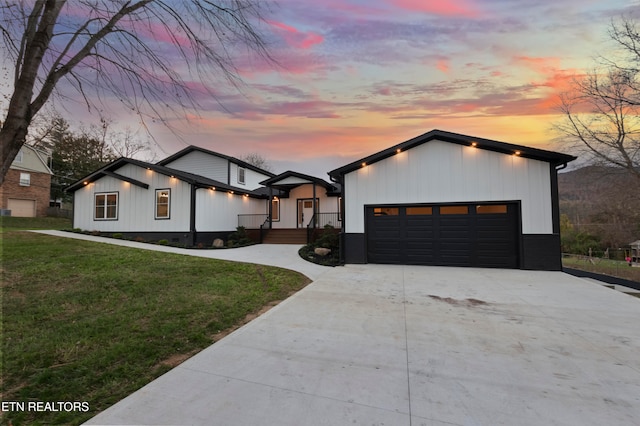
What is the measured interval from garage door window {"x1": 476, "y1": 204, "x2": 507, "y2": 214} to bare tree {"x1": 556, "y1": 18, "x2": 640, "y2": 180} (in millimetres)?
11295

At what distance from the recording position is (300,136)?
12.6 metres

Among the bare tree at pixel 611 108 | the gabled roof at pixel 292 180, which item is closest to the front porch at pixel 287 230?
the gabled roof at pixel 292 180

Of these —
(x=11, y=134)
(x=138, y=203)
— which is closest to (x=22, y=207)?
(x=138, y=203)

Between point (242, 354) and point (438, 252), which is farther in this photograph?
point (438, 252)

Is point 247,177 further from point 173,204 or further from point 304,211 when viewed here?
point 173,204

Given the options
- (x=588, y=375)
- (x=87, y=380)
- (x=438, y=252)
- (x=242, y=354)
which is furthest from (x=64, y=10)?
(x=438, y=252)

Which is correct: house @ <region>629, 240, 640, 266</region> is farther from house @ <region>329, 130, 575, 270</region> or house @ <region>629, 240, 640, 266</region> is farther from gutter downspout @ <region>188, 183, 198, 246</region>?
gutter downspout @ <region>188, 183, 198, 246</region>

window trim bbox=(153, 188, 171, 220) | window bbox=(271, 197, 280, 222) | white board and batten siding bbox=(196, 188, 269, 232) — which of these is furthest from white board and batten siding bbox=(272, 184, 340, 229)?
window trim bbox=(153, 188, 171, 220)

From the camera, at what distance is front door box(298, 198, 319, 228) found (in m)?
18.6

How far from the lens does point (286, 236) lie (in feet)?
53.5

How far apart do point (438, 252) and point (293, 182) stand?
9503mm

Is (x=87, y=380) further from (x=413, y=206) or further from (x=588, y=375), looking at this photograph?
(x=413, y=206)

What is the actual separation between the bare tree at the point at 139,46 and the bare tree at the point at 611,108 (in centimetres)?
1865

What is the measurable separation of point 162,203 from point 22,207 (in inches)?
749
